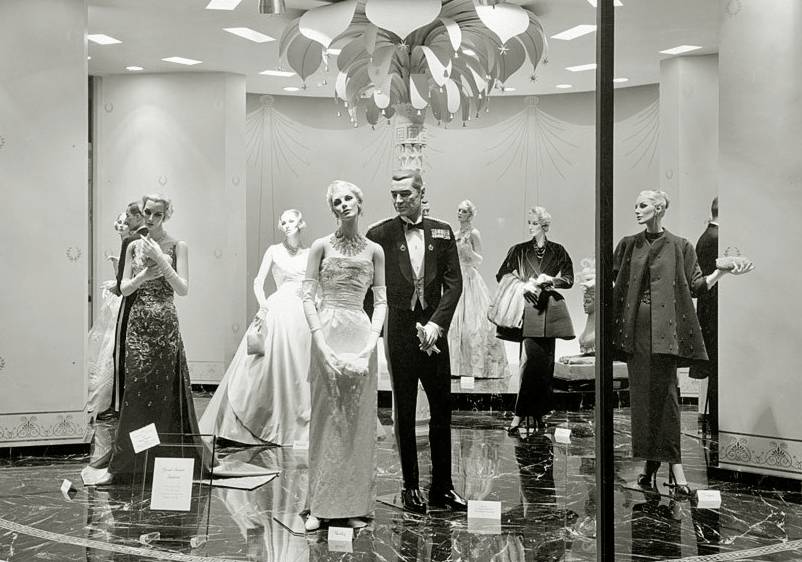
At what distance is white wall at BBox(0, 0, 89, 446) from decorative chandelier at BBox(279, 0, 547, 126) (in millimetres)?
1477

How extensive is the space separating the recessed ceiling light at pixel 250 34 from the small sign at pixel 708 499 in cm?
493

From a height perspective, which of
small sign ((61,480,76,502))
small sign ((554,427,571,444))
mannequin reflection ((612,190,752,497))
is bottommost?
small sign ((61,480,76,502))

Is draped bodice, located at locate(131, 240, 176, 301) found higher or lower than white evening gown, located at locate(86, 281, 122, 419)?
higher

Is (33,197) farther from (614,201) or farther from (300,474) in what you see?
(614,201)

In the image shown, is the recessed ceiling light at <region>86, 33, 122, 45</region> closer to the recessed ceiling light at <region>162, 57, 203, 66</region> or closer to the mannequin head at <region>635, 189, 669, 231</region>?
the recessed ceiling light at <region>162, 57, 203, 66</region>

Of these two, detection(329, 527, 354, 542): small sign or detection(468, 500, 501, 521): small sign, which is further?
detection(468, 500, 501, 521): small sign

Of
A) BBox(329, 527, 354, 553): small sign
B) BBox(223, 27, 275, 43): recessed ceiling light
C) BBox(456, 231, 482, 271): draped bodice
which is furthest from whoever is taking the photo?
BBox(456, 231, 482, 271): draped bodice

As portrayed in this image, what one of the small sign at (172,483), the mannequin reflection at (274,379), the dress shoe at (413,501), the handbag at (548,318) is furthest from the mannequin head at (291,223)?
the small sign at (172,483)

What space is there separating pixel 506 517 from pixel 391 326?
1.04m

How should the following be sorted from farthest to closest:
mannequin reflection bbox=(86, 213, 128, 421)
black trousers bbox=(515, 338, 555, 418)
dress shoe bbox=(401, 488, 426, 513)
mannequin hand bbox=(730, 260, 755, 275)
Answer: mannequin reflection bbox=(86, 213, 128, 421), black trousers bbox=(515, 338, 555, 418), dress shoe bbox=(401, 488, 426, 513), mannequin hand bbox=(730, 260, 755, 275)

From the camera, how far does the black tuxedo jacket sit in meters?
3.80

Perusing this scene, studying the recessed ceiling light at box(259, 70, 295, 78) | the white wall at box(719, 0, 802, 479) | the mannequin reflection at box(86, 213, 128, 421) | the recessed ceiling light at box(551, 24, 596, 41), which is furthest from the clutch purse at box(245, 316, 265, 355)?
the white wall at box(719, 0, 802, 479)

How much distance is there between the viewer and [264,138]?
7312 millimetres

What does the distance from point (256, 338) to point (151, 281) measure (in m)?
1.27
